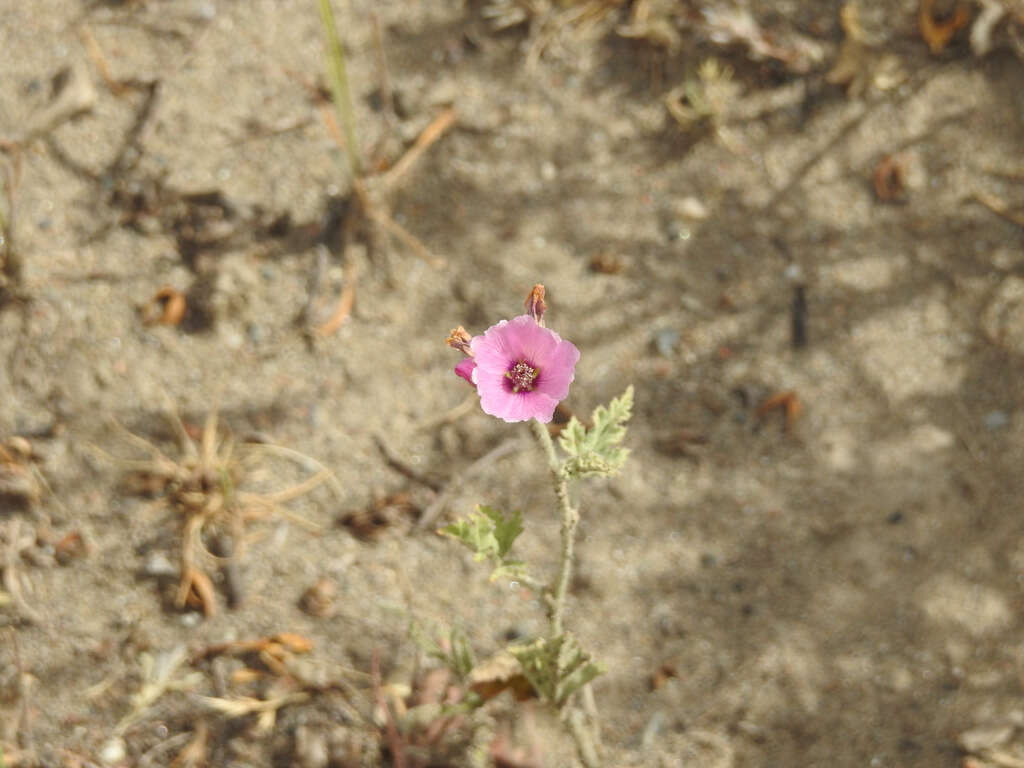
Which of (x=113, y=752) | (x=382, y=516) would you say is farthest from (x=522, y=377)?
(x=113, y=752)

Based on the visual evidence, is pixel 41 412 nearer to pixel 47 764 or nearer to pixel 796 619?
pixel 47 764

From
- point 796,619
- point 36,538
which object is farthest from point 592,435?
point 36,538

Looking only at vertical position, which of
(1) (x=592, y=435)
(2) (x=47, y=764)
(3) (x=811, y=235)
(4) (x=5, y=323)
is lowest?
(2) (x=47, y=764)

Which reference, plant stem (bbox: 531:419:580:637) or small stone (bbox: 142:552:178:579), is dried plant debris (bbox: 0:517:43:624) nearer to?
small stone (bbox: 142:552:178:579)

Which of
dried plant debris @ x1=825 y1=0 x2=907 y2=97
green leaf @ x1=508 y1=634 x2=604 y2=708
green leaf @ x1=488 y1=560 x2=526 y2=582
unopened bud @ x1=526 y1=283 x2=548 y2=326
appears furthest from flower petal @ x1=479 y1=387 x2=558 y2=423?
dried plant debris @ x1=825 y1=0 x2=907 y2=97

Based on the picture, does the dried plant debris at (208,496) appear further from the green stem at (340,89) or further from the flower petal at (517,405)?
the flower petal at (517,405)

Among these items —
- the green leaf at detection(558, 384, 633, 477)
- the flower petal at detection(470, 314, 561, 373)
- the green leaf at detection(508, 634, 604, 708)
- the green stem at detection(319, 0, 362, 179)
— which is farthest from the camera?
the green stem at detection(319, 0, 362, 179)
